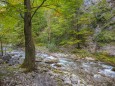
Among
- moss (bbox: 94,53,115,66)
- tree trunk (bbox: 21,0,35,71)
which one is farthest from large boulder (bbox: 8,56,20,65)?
moss (bbox: 94,53,115,66)

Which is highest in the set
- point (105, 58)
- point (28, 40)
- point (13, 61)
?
point (28, 40)

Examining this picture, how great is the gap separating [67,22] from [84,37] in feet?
9.13

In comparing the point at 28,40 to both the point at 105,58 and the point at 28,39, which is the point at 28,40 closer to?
the point at 28,39

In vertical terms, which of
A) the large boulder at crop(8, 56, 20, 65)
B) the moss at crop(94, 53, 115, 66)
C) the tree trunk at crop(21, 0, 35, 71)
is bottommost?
the moss at crop(94, 53, 115, 66)

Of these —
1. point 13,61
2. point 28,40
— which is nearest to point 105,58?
point 13,61

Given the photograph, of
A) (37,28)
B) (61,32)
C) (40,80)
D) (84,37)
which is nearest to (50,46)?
(61,32)

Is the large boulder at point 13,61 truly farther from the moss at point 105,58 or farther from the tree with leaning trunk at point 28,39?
the moss at point 105,58

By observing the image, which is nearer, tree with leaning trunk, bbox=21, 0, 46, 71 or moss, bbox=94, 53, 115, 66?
tree with leaning trunk, bbox=21, 0, 46, 71

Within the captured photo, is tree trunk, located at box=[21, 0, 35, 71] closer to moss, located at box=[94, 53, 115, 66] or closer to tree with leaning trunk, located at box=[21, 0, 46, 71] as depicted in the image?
tree with leaning trunk, located at box=[21, 0, 46, 71]

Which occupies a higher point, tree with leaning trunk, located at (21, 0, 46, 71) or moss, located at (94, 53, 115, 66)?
tree with leaning trunk, located at (21, 0, 46, 71)

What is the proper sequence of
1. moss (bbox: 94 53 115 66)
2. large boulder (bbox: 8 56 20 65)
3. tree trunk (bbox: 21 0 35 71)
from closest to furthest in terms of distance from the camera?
tree trunk (bbox: 21 0 35 71) → large boulder (bbox: 8 56 20 65) → moss (bbox: 94 53 115 66)

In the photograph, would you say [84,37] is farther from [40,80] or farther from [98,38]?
[40,80]

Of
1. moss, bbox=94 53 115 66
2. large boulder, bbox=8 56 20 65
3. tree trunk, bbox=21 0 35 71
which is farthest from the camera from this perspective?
moss, bbox=94 53 115 66

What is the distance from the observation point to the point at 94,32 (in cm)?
1878
